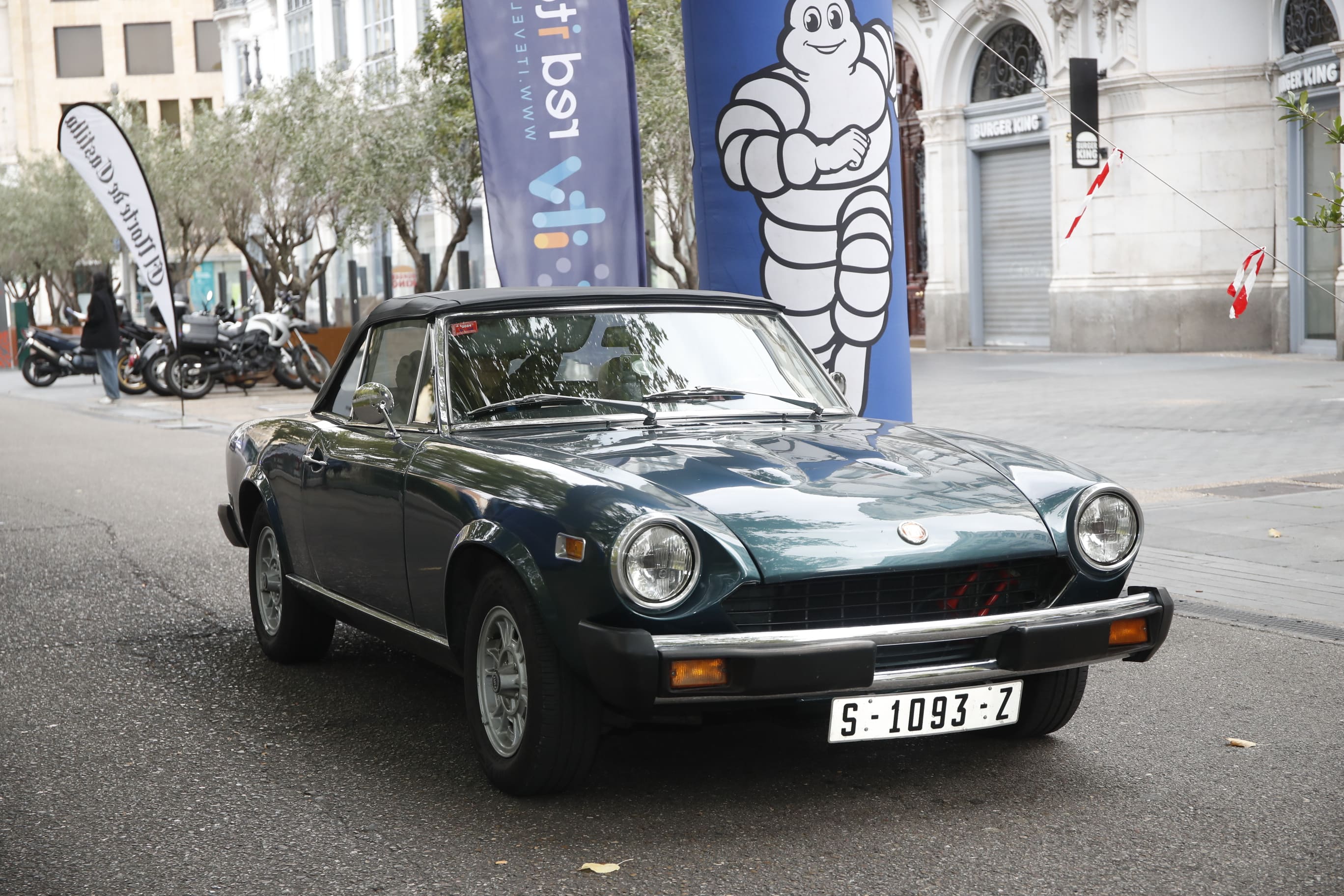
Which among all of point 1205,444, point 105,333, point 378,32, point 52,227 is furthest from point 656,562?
point 52,227

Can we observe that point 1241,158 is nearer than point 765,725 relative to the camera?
No

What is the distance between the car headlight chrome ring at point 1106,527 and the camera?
14.4 ft

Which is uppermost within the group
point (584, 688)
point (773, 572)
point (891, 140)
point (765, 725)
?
point (891, 140)

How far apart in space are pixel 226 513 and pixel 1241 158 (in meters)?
20.8

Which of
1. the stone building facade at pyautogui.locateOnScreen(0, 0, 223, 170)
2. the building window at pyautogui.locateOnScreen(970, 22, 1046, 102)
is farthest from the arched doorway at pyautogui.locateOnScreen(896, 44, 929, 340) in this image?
the stone building facade at pyautogui.locateOnScreen(0, 0, 223, 170)

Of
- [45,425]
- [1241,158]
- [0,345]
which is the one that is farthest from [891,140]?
[0,345]

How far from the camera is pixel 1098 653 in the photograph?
4.30m

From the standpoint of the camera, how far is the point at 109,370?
24.2 metres

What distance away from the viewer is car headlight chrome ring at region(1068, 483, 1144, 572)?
4379 mm

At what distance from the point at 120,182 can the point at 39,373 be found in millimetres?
13682

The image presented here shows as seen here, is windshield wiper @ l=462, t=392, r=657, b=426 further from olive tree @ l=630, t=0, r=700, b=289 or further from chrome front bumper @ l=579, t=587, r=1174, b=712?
olive tree @ l=630, t=0, r=700, b=289

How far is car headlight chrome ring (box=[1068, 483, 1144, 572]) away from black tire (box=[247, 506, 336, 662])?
2737mm

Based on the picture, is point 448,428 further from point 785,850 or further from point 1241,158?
point 1241,158

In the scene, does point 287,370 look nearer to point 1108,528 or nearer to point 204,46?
point 1108,528
